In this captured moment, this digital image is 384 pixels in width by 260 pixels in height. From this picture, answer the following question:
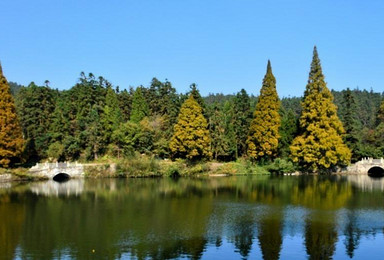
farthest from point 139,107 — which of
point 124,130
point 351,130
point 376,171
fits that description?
point 376,171

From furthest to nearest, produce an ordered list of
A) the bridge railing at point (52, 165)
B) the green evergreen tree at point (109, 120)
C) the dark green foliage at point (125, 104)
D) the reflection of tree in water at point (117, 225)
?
1. the dark green foliage at point (125, 104)
2. the green evergreen tree at point (109, 120)
3. the bridge railing at point (52, 165)
4. the reflection of tree in water at point (117, 225)

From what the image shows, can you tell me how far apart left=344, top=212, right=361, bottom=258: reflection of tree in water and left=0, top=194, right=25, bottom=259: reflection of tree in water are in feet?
60.3

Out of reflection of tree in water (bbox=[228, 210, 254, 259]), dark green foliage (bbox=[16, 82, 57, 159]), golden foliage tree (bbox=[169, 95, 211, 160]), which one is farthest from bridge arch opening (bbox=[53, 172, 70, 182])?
reflection of tree in water (bbox=[228, 210, 254, 259])

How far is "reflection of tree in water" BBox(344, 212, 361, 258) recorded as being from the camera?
2280cm

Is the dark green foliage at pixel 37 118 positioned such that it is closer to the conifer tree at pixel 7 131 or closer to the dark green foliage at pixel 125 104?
the conifer tree at pixel 7 131

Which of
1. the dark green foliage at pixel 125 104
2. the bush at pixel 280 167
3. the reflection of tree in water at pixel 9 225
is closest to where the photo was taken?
the reflection of tree in water at pixel 9 225

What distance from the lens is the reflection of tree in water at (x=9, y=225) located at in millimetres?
23467

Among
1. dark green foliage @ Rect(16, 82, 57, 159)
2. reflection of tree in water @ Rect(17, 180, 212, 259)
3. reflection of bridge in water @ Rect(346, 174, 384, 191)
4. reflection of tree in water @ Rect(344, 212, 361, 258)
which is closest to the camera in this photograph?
reflection of tree in water @ Rect(344, 212, 361, 258)

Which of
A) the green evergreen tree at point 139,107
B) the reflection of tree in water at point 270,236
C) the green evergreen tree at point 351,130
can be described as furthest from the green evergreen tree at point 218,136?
the reflection of tree in water at point 270,236

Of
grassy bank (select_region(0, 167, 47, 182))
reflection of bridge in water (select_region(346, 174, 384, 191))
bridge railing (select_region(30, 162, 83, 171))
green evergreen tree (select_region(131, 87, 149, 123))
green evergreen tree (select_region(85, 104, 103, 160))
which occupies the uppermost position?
green evergreen tree (select_region(131, 87, 149, 123))

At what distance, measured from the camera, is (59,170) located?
5725cm

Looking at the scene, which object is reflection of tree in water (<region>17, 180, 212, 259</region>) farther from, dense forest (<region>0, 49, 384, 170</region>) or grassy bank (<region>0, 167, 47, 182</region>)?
dense forest (<region>0, 49, 384, 170</region>)

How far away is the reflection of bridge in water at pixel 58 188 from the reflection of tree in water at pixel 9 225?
4759 mm

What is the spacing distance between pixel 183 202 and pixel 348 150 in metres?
30.4
